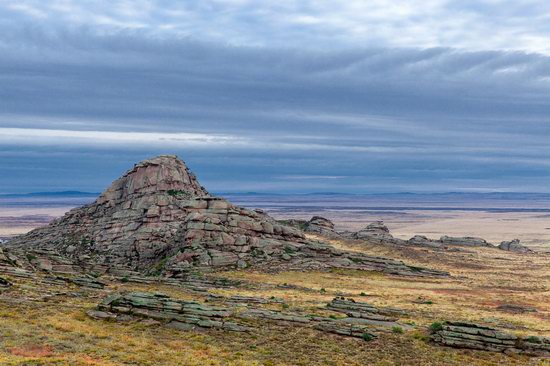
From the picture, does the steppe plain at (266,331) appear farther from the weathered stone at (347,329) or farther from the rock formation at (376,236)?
the rock formation at (376,236)

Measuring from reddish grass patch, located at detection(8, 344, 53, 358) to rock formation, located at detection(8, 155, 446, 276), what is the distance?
4383cm

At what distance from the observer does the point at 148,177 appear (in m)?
106

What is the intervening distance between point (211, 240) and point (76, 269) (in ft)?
69.6

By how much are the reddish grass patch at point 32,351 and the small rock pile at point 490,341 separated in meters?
28.8

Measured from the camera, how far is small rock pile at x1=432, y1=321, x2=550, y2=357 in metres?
41.9

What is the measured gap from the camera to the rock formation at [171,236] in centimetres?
8731

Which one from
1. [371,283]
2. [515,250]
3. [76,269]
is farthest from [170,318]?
[515,250]

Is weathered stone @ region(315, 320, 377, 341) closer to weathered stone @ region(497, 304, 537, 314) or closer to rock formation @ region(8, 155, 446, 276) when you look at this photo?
weathered stone @ region(497, 304, 537, 314)

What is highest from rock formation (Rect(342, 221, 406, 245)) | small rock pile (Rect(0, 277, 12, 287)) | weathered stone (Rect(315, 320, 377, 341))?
small rock pile (Rect(0, 277, 12, 287))

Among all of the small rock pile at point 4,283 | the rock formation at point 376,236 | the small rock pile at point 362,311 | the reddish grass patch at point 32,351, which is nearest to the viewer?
the reddish grass patch at point 32,351

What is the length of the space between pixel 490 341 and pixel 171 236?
62.8 metres

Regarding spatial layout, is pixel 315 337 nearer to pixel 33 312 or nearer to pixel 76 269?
pixel 33 312

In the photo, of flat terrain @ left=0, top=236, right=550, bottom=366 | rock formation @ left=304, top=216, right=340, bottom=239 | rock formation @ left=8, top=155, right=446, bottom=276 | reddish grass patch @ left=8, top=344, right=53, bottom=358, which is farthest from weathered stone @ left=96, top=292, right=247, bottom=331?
rock formation @ left=304, top=216, right=340, bottom=239

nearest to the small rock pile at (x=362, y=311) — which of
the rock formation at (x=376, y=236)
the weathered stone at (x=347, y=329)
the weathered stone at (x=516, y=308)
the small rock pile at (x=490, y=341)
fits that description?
the weathered stone at (x=347, y=329)
